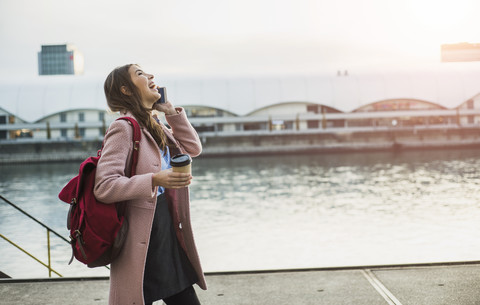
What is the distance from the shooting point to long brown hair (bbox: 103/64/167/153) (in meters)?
2.40

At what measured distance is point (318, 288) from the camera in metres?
4.10

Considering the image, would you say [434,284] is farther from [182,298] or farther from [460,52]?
[182,298]

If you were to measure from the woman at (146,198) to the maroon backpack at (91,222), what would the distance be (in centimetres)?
4

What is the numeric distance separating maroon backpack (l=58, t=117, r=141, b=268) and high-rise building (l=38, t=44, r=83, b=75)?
576 ft

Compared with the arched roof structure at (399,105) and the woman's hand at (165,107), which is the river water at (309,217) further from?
the arched roof structure at (399,105)

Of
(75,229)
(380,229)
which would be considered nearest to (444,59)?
(75,229)

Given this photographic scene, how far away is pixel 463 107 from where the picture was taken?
6147cm

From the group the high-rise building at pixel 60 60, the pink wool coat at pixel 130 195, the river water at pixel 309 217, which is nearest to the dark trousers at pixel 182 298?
the pink wool coat at pixel 130 195

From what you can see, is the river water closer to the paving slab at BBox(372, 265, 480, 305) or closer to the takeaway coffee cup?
the paving slab at BBox(372, 265, 480, 305)

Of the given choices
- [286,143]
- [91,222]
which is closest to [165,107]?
[91,222]

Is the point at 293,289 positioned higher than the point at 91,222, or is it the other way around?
the point at 91,222

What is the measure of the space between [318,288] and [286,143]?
45.4 m

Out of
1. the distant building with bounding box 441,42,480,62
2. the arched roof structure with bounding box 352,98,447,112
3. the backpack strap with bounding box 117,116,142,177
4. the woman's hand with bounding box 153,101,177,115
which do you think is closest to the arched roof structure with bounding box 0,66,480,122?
the arched roof structure with bounding box 352,98,447,112

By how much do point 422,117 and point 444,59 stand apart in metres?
57.3
